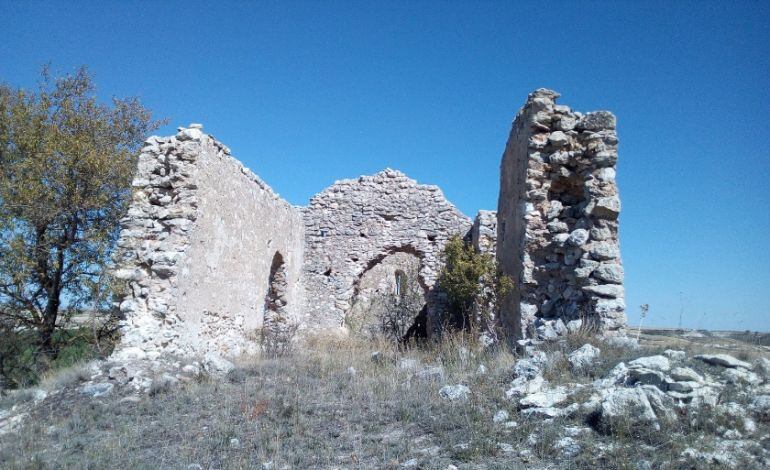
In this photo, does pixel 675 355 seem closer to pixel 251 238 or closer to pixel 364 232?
pixel 251 238

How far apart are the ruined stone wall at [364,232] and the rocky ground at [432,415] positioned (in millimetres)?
7318

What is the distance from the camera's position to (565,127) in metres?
7.75

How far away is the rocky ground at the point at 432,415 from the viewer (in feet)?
12.7

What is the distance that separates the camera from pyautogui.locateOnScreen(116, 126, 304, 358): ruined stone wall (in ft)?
24.4

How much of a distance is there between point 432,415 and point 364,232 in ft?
32.0

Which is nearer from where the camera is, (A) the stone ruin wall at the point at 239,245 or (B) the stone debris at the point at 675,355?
(B) the stone debris at the point at 675,355

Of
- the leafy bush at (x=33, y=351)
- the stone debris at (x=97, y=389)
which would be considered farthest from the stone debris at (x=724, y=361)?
the leafy bush at (x=33, y=351)

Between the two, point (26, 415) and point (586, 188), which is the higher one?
point (586, 188)

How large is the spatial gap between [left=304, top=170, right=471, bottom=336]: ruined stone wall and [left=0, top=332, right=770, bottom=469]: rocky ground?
732cm

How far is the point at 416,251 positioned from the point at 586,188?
7518mm

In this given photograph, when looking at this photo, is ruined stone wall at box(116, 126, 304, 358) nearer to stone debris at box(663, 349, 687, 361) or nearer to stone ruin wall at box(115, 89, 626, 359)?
stone ruin wall at box(115, 89, 626, 359)

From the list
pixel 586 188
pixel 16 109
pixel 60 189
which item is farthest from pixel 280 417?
pixel 16 109

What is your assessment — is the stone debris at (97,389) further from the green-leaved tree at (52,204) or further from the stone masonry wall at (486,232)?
the stone masonry wall at (486,232)

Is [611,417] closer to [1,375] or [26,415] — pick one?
[26,415]
